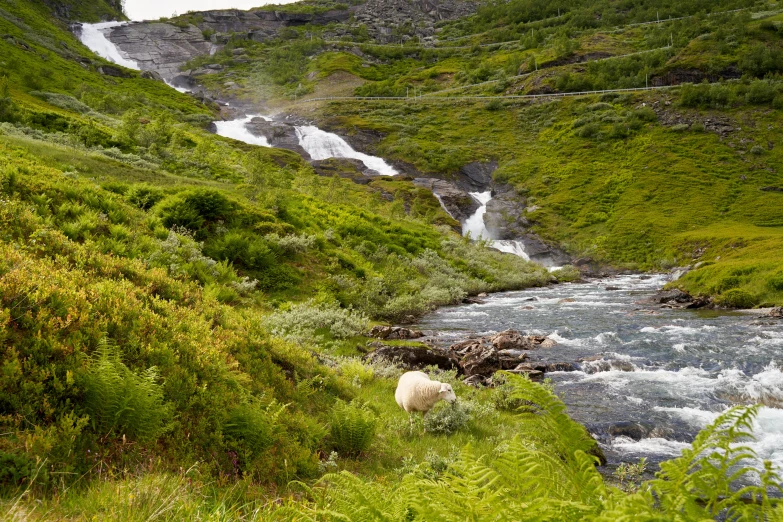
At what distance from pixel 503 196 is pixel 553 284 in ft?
→ 118

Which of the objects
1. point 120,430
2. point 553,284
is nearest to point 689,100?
point 553,284

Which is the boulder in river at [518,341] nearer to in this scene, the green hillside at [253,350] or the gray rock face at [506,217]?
the green hillside at [253,350]

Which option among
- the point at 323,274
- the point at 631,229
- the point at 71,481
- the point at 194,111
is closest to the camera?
the point at 71,481

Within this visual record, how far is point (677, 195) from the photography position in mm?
64875

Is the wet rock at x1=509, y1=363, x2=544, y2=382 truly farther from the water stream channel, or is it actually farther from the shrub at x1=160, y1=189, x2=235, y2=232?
the shrub at x1=160, y1=189, x2=235, y2=232

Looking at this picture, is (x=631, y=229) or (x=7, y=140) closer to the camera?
(x=7, y=140)

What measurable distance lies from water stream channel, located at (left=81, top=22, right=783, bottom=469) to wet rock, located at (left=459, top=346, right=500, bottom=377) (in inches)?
74.3

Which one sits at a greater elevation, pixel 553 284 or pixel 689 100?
pixel 689 100

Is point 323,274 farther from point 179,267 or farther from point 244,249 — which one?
point 179,267

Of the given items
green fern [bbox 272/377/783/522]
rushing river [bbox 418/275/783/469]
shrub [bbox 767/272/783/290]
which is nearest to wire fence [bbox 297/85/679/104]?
shrub [bbox 767/272/783/290]

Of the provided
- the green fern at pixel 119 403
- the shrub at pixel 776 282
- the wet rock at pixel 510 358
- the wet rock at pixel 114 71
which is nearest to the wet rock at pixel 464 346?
the wet rock at pixel 510 358

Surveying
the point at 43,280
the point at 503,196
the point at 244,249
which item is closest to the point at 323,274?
the point at 244,249

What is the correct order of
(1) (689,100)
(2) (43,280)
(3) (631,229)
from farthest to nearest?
(1) (689,100), (3) (631,229), (2) (43,280)

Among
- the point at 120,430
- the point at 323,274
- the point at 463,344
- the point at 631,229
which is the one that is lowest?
the point at 631,229
